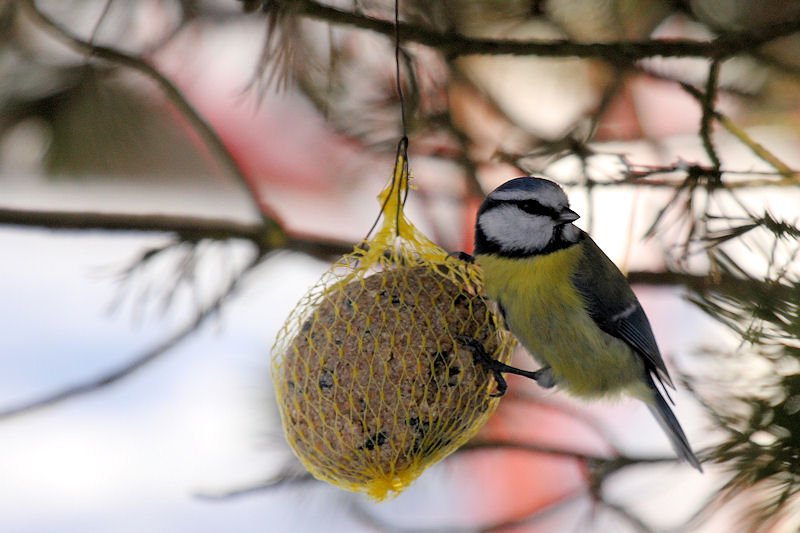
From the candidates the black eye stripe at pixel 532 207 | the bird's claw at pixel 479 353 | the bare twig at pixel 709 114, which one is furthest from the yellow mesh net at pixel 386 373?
the bare twig at pixel 709 114

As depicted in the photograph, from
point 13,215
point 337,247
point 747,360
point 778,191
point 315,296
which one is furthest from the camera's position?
point 337,247

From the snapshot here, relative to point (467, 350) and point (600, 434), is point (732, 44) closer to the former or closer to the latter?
point (467, 350)

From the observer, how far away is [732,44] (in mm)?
745

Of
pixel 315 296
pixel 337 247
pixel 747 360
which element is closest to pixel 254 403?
pixel 337 247

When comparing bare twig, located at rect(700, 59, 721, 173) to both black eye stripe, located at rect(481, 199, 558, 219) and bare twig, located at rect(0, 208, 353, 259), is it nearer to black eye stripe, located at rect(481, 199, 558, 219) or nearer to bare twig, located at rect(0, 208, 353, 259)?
black eye stripe, located at rect(481, 199, 558, 219)

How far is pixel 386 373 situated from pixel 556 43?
16.3 inches

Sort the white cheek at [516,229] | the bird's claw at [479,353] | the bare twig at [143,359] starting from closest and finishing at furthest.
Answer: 1. the bird's claw at [479,353]
2. the white cheek at [516,229]
3. the bare twig at [143,359]

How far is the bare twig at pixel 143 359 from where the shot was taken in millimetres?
1138

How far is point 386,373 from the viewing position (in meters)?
0.74

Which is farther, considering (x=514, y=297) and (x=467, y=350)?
(x=514, y=297)

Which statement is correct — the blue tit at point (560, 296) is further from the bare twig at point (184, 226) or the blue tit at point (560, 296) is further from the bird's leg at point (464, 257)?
the bare twig at point (184, 226)

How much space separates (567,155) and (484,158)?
0.99 ft

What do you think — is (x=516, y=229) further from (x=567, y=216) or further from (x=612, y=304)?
(x=612, y=304)

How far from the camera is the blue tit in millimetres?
904
